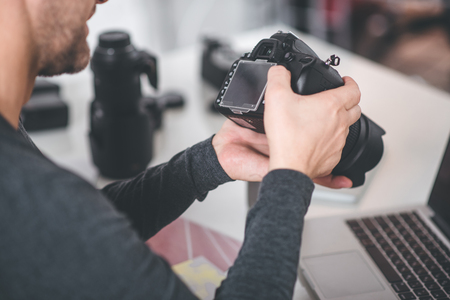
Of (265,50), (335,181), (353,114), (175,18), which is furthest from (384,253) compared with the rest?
(175,18)

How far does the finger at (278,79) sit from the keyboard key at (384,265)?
1.08 feet

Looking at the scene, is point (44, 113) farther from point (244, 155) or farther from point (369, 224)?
point (369, 224)

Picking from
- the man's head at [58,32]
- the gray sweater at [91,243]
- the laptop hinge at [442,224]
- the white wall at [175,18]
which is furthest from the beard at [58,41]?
the white wall at [175,18]

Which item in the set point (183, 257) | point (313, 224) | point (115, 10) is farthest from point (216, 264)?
point (115, 10)

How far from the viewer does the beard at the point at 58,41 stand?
18.1 inches

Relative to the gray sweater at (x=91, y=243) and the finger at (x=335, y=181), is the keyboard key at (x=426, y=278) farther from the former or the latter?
the gray sweater at (x=91, y=243)

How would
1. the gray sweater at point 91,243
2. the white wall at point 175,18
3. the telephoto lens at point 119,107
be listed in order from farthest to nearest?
the white wall at point 175,18, the telephoto lens at point 119,107, the gray sweater at point 91,243

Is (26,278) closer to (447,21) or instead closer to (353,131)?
(353,131)

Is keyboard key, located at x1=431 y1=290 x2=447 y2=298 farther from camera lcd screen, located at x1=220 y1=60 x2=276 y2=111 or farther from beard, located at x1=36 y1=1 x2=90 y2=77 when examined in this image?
beard, located at x1=36 y1=1 x2=90 y2=77

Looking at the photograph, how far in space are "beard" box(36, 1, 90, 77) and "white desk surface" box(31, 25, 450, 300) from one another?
15.4 inches

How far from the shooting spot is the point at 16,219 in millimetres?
323

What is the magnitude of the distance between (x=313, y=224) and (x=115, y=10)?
1.44m

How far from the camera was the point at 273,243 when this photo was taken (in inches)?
15.6

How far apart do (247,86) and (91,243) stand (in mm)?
271
